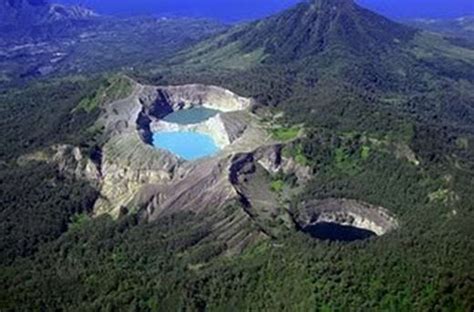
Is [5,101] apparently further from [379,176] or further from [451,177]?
[451,177]

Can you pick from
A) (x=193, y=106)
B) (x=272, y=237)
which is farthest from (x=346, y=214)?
(x=193, y=106)

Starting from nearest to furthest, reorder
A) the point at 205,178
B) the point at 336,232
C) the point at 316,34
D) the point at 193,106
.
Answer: the point at 336,232, the point at 205,178, the point at 193,106, the point at 316,34

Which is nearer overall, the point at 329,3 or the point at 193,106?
the point at 193,106

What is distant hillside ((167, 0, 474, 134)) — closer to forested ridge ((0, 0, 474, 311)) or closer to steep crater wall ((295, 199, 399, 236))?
forested ridge ((0, 0, 474, 311))

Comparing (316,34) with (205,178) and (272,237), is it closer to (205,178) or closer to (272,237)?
(205,178)

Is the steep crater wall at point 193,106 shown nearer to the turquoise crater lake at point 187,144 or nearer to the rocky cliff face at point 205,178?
the rocky cliff face at point 205,178

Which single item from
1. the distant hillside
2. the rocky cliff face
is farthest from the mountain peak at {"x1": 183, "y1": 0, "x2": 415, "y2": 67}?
the rocky cliff face

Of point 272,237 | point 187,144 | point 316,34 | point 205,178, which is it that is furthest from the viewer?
point 316,34
